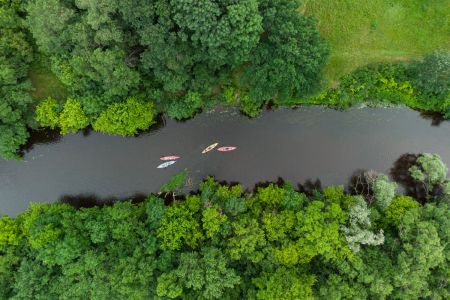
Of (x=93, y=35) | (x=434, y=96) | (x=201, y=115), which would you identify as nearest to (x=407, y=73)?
(x=434, y=96)

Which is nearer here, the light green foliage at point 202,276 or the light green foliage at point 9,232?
the light green foliage at point 202,276

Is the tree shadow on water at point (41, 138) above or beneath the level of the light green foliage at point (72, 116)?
Answer: beneath

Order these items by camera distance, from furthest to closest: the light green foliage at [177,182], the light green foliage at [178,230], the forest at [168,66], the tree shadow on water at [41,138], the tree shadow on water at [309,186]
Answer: the tree shadow on water at [309,186] → the light green foliage at [177,182] → the tree shadow on water at [41,138] → the light green foliage at [178,230] → the forest at [168,66]

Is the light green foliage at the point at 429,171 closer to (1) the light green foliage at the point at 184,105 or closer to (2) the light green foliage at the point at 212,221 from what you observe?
(2) the light green foliage at the point at 212,221

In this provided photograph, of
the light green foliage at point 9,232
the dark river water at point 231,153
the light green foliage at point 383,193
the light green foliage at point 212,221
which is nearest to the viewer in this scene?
the light green foliage at point 212,221

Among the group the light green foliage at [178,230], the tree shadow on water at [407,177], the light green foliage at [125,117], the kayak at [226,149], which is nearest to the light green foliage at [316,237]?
the light green foliage at [178,230]
